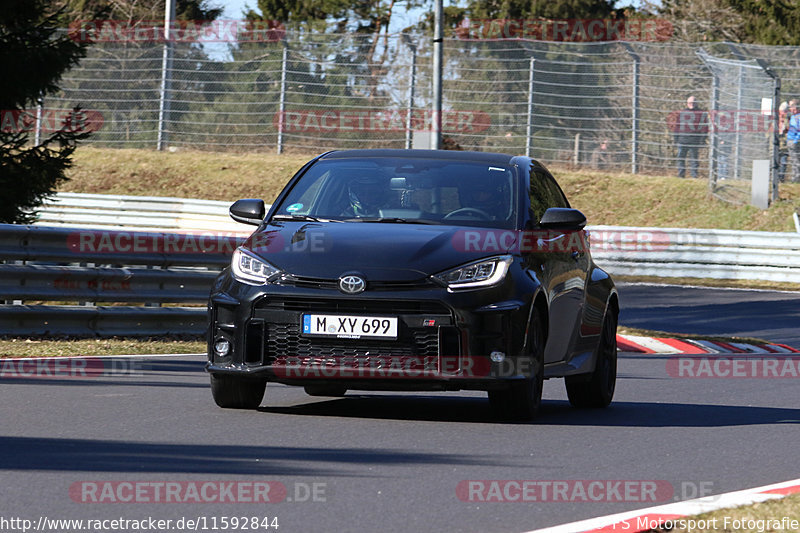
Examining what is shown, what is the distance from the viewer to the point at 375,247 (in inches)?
339

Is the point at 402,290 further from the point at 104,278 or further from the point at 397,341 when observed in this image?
the point at 104,278

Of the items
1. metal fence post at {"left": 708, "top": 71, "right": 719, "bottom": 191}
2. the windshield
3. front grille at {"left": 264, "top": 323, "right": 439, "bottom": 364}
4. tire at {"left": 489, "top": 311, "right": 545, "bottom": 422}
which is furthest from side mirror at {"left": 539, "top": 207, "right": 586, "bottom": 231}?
metal fence post at {"left": 708, "top": 71, "right": 719, "bottom": 191}

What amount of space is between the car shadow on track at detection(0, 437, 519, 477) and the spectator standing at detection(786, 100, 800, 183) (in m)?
23.6

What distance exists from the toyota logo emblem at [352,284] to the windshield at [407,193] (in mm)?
938

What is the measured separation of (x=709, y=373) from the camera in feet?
44.7

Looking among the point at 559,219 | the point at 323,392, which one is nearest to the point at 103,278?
the point at 323,392

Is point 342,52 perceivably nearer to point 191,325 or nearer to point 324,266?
point 191,325

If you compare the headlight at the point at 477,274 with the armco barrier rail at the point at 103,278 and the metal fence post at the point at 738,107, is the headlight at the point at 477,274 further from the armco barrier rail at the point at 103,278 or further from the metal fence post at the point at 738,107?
the metal fence post at the point at 738,107

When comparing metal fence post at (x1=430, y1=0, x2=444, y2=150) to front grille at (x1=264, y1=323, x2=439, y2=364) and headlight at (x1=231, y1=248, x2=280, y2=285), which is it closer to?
headlight at (x1=231, y1=248, x2=280, y2=285)

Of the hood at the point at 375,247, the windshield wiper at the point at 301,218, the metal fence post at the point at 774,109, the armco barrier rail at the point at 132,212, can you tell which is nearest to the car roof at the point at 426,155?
the windshield wiper at the point at 301,218

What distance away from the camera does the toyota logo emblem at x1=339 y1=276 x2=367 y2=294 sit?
839cm

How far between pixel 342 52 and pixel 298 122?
1.97 meters

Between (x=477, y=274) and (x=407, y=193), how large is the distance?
1.10 m

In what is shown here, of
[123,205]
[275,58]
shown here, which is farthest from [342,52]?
[123,205]
